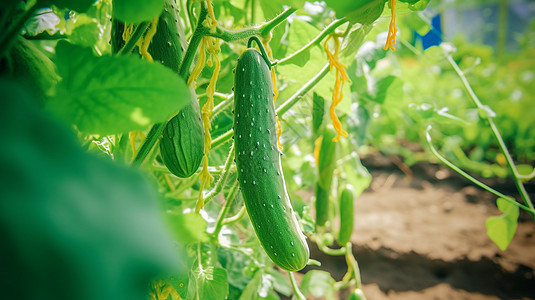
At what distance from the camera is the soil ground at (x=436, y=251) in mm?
1935

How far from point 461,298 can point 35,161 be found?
7.07 feet

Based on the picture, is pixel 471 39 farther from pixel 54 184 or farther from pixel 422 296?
pixel 54 184

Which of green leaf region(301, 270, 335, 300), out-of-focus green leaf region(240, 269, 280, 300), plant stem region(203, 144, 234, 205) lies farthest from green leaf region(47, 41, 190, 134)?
green leaf region(301, 270, 335, 300)

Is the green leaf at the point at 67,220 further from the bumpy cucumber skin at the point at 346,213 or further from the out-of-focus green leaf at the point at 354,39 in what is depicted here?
the bumpy cucumber skin at the point at 346,213

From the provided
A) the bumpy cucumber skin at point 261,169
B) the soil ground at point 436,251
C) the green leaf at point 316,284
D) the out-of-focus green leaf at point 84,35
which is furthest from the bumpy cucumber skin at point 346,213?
the out-of-focus green leaf at point 84,35

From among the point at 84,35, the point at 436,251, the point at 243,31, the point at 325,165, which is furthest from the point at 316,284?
the point at 436,251

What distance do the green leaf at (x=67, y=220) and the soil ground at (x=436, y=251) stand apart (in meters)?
1.83

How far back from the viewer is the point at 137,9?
0.34 meters

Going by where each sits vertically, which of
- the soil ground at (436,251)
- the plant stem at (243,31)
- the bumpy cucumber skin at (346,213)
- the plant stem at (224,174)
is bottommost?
the soil ground at (436,251)

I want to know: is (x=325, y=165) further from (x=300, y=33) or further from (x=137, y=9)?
(x=137, y=9)

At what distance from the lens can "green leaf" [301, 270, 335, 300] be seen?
3.72 feet

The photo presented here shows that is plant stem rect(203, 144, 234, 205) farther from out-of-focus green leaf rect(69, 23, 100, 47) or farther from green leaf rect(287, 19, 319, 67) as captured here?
out-of-focus green leaf rect(69, 23, 100, 47)

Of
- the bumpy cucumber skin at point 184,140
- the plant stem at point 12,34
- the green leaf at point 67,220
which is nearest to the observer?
the green leaf at point 67,220

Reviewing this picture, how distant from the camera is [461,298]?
1850mm
